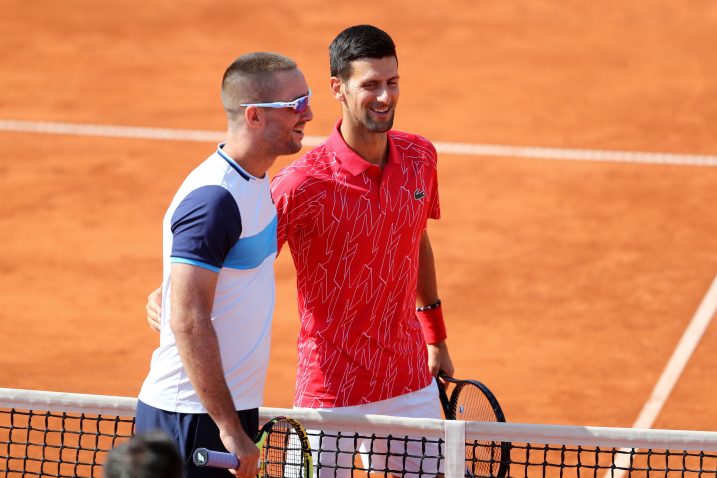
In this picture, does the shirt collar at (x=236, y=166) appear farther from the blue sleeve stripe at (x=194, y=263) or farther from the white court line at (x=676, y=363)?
the white court line at (x=676, y=363)

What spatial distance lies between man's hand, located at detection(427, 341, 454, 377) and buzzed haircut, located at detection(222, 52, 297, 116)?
1.86 meters

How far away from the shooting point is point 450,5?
656 inches

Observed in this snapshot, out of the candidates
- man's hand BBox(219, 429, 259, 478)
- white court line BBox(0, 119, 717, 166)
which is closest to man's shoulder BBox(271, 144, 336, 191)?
man's hand BBox(219, 429, 259, 478)

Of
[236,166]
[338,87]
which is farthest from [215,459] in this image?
[338,87]

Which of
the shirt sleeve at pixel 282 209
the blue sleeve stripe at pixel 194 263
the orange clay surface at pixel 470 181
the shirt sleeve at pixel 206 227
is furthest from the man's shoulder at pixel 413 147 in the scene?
the orange clay surface at pixel 470 181

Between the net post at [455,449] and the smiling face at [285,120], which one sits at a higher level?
the smiling face at [285,120]

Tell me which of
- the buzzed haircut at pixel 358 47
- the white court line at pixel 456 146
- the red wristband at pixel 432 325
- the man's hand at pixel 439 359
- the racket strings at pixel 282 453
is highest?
the white court line at pixel 456 146

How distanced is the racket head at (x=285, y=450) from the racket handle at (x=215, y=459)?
1.26 feet

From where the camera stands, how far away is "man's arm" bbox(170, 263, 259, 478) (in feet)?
13.9

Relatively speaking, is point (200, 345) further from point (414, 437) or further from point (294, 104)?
point (414, 437)

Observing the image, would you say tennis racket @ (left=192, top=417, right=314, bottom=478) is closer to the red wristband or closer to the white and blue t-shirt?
the white and blue t-shirt

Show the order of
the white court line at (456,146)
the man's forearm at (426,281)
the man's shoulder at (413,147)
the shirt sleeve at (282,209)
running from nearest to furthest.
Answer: the shirt sleeve at (282,209), the man's shoulder at (413,147), the man's forearm at (426,281), the white court line at (456,146)

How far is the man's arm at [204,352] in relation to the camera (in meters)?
4.23

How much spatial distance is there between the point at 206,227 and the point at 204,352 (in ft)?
1.31
